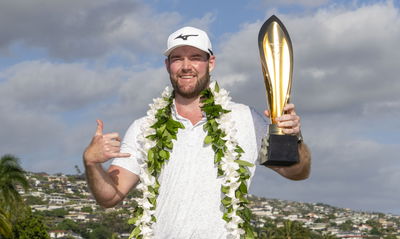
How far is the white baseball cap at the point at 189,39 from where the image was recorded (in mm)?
6207

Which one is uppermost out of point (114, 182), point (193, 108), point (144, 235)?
point (193, 108)

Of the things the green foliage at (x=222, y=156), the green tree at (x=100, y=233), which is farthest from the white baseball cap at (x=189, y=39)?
the green tree at (x=100, y=233)

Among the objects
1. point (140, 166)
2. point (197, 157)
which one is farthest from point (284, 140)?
point (140, 166)

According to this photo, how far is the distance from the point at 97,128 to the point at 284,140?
151cm

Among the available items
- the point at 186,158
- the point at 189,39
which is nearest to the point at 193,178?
the point at 186,158

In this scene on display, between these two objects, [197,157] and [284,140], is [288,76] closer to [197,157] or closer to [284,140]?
[284,140]

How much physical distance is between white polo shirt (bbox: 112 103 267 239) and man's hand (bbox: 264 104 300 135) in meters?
0.78

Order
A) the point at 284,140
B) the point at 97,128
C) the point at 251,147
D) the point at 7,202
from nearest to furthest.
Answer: the point at 284,140 < the point at 97,128 < the point at 251,147 < the point at 7,202

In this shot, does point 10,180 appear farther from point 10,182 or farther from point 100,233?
point 100,233

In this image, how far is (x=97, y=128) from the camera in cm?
593

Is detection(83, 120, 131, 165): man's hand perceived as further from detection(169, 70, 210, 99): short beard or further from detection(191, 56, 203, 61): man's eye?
detection(191, 56, 203, 61): man's eye

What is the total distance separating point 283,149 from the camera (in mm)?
5473

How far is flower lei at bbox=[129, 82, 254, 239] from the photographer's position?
19.9 ft

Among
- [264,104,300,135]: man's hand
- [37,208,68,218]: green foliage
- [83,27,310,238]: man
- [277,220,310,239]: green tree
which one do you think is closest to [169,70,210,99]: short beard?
[83,27,310,238]: man
